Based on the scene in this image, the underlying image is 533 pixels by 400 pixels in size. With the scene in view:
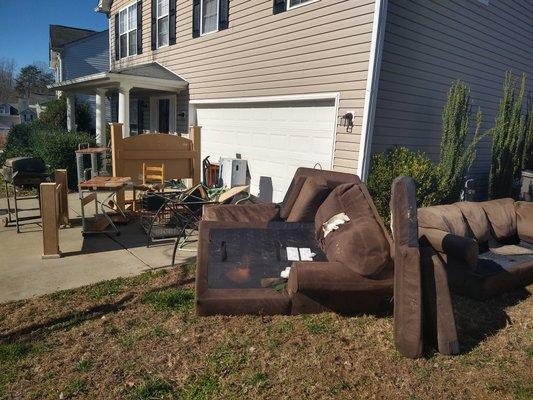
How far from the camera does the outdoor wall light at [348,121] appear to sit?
20.2ft

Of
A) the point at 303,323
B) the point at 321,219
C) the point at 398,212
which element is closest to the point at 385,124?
the point at 321,219

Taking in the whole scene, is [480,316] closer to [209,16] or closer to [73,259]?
[73,259]

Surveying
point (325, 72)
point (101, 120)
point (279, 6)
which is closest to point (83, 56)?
point (101, 120)

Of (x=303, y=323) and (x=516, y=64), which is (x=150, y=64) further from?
(x=303, y=323)

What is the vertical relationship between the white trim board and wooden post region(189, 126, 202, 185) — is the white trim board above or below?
above

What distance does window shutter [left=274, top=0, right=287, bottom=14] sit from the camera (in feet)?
23.9

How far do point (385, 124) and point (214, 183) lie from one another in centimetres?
463

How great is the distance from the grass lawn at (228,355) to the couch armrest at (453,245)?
20.7 inches

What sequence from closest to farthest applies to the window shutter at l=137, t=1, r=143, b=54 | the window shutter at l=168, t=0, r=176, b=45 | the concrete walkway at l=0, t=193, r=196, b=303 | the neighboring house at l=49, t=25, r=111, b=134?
the concrete walkway at l=0, t=193, r=196, b=303 → the window shutter at l=168, t=0, r=176, b=45 → the window shutter at l=137, t=1, r=143, b=54 → the neighboring house at l=49, t=25, r=111, b=134

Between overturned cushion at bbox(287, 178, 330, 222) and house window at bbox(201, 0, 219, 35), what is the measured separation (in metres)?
6.04

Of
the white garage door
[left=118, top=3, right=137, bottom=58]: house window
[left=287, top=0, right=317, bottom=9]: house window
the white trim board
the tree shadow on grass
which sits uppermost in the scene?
[left=118, top=3, right=137, bottom=58]: house window

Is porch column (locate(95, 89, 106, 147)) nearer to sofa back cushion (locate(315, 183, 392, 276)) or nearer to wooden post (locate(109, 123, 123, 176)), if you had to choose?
wooden post (locate(109, 123, 123, 176))

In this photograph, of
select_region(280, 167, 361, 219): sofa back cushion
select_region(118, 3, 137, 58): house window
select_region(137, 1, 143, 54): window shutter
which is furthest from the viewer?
select_region(118, 3, 137, 58): house window

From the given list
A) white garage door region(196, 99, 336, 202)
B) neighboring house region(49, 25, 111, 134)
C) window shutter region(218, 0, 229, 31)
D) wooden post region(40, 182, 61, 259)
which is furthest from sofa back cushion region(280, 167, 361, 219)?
neighboring house region(49, 25, 111, 134)
